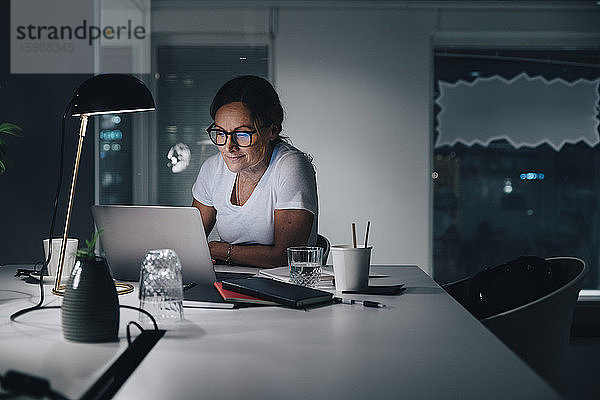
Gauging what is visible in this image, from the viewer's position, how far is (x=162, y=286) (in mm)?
1431

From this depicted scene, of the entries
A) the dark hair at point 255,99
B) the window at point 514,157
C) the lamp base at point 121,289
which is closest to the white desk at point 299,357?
the lamp base at point 121,289

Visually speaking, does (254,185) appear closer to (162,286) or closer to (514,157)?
(162,286)

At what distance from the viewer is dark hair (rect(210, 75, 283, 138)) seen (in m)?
2.82

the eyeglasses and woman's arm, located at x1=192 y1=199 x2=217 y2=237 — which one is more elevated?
the eyeglasses

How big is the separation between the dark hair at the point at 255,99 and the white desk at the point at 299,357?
140 cm

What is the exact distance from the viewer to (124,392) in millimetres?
952

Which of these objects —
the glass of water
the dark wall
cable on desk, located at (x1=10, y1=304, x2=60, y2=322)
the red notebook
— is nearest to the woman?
the glass of water

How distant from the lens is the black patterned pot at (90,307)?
4.00ft

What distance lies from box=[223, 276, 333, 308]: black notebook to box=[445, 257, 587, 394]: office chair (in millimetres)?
474

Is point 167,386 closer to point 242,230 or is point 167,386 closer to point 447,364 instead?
point 447,364

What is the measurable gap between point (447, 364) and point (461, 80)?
413 centimetres

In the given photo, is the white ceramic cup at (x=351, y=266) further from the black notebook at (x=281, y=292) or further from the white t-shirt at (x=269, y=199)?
the white t-shirt at (x=269, y=199)

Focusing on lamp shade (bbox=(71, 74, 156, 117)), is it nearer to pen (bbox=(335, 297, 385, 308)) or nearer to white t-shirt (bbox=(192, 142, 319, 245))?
pen (bbox=(335, 297, 385, 308))

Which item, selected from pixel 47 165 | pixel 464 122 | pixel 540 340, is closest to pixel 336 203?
pixel 464 122
